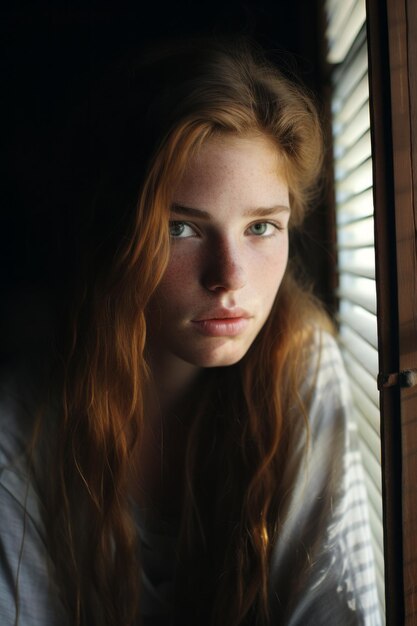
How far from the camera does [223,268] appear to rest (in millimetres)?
994

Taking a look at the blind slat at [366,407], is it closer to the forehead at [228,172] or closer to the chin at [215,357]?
the chin at [215,357]

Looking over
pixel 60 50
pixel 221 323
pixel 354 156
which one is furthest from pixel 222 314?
pixel 60 50

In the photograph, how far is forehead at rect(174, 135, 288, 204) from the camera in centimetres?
98

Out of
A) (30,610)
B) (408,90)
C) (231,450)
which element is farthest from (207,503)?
(408,90)

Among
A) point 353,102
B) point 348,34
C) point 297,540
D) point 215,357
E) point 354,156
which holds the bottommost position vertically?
point 297,540

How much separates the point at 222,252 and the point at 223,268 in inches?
1.1

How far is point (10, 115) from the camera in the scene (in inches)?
62.7

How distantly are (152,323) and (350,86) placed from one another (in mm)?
686

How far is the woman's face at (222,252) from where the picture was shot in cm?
98

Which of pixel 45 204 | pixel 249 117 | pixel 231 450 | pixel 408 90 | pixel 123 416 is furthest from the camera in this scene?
pixel 45 204

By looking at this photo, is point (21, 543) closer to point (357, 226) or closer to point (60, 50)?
point (357, 226)

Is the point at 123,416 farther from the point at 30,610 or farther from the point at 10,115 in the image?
the point at 10,115

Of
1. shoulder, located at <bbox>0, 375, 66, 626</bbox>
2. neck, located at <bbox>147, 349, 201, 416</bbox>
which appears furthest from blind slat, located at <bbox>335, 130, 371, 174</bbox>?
shoulder, located at <bbox>0, 375, 66, 626</bbox>

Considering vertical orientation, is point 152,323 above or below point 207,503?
above
